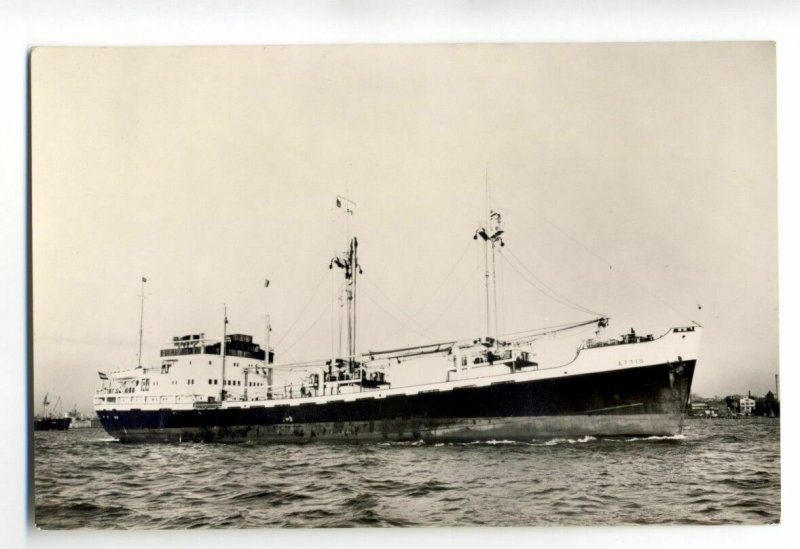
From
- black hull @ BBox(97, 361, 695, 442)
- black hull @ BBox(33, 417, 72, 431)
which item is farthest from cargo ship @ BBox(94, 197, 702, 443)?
black hull @ BBox(33, 417, 72, 431)

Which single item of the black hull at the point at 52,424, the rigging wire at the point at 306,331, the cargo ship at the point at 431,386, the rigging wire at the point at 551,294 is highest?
the rigging wire at the point at 551,294

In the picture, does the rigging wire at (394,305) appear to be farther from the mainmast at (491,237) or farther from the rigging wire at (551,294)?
the rigging wire at (551,294)

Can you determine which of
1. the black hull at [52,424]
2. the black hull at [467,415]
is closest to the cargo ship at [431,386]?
the black hull at [467,415]

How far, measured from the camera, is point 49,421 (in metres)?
2.71

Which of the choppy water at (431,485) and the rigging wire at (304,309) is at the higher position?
the rigging wire at (304,309)

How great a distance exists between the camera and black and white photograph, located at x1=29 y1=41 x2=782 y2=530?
272cm

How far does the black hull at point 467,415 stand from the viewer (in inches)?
109

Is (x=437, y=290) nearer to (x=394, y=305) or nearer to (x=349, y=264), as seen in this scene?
(x=394, y=305)

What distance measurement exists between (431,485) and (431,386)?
39 centimetres

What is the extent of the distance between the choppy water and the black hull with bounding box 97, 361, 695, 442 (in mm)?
65

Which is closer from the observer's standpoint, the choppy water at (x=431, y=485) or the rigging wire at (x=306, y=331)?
the choppy water at (x=431, y=485)

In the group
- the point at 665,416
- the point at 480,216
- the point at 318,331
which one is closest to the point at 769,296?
the point at 665,416

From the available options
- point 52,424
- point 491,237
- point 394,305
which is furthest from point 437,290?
point 52,424

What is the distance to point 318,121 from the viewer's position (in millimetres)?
2793
